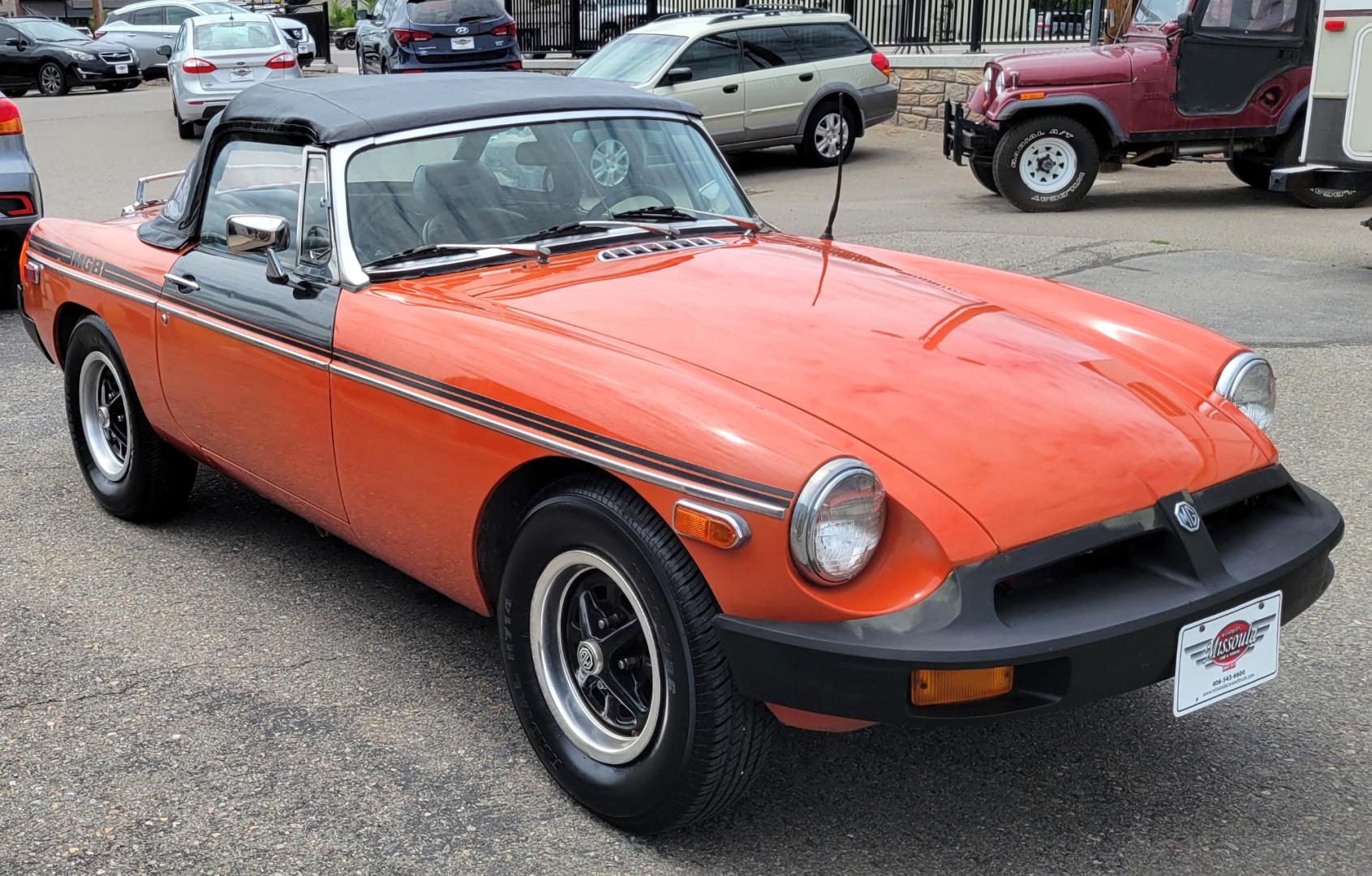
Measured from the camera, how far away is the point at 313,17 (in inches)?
1384

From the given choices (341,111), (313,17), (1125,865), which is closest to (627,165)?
(341,111)

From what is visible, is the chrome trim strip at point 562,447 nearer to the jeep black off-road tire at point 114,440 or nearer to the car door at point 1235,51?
the jeep black off-road tire at point 114,440

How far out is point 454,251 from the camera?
374cm

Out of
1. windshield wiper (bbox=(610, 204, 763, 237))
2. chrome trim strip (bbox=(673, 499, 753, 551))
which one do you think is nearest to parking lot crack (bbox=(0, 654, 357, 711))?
windshield wiper (bbox=(610, 204, 763, 237))

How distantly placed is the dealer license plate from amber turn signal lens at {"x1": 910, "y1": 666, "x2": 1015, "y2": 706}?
0.39 m

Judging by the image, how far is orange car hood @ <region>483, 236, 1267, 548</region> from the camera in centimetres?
269

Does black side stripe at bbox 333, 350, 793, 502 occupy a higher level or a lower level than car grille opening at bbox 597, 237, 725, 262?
lower

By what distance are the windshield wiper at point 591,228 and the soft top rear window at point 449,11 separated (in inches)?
606

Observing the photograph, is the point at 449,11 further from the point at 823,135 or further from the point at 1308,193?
the point at 1308,193

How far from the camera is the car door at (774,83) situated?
14273 millimetres

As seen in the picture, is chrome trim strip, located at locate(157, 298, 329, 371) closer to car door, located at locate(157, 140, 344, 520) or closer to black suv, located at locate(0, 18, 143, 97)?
car door, located at locate(157, 140, 344, 520)

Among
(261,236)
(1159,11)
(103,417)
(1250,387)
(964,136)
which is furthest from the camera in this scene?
(964,136)

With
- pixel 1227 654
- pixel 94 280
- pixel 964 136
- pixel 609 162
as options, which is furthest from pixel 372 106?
pixel 964 136

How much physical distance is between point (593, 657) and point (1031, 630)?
943 mm
